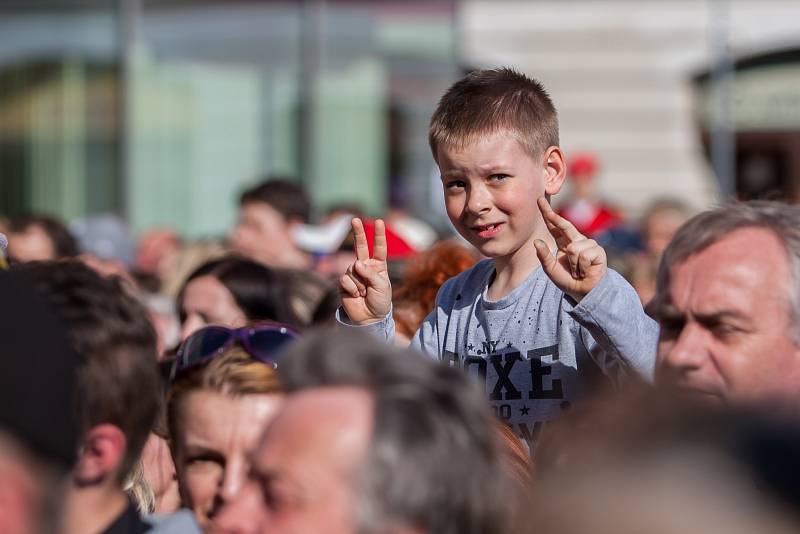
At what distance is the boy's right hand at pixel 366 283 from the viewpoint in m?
3.38

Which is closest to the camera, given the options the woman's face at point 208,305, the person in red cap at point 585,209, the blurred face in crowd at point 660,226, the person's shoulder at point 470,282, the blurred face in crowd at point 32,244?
the person's shoulder at point 470,282

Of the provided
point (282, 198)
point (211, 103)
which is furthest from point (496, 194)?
point (211, 103)

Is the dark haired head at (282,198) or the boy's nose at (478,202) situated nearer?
the boy's nose at (478,202)

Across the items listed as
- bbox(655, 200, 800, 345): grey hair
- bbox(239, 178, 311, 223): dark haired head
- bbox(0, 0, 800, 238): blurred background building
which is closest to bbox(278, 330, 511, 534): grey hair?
bbox(655, 200, 800, 345): grey hair

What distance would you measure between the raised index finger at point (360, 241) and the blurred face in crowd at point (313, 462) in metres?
1.54

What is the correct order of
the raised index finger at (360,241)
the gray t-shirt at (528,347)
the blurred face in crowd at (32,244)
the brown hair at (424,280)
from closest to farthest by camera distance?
→ the gray t-shirt at (528,347), the raised index finger at (360,241), the brown hair at (424,280), the blurred face in crowd at (32,244)

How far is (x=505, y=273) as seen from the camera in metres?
3.63

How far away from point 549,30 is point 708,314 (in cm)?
1921

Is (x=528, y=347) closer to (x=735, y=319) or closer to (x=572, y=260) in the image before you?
(x=572, y=260)

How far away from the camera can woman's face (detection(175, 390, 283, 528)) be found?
9.18 feet

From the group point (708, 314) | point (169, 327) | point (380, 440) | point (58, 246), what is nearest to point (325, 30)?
point (58, 246)

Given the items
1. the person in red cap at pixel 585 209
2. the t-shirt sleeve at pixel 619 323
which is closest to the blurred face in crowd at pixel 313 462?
the t-shirt sleeve at pixel 619 323

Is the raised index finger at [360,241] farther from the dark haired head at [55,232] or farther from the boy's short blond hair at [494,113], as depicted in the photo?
the dark haired head at [55,232]

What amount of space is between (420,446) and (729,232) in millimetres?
1200
